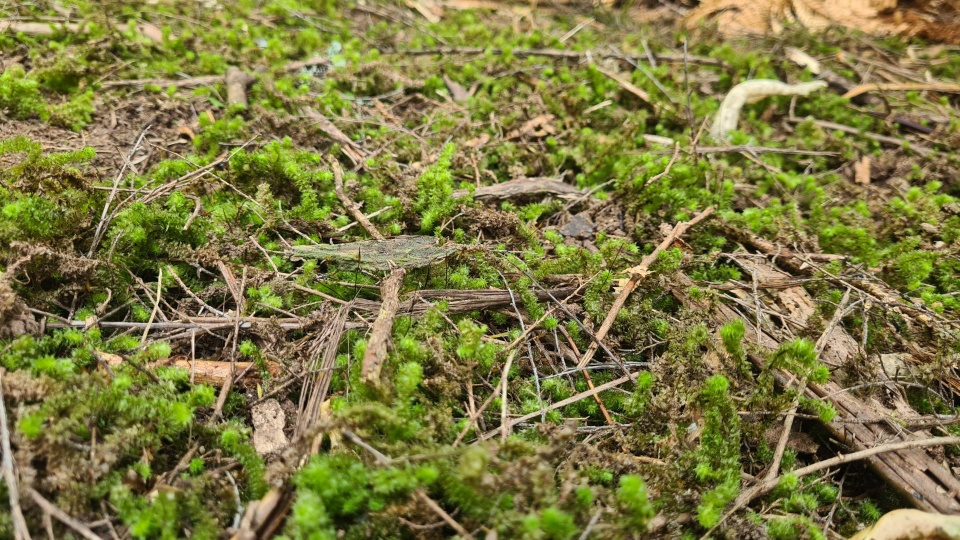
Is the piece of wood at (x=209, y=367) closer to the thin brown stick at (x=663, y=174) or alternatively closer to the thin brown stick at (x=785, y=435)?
the thin brown stick at (x=785, y=435)

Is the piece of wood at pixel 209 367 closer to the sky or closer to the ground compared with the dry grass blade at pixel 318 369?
closer to the ground

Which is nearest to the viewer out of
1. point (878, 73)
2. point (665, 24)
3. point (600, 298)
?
point (600, 298)

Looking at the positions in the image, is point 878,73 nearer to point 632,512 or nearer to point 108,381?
point 632,512

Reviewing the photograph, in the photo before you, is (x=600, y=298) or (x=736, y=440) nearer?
(x=736, y=440)

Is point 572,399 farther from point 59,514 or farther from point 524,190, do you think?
point 59,514

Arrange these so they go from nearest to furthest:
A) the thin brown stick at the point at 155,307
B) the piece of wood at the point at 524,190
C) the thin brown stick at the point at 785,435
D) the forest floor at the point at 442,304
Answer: the forest floor at the point at 442,304 → the thin brown stick at the point at 785,435 → the thin brown stick at the point at 155,307 → the piece of wood at the point at 524,190

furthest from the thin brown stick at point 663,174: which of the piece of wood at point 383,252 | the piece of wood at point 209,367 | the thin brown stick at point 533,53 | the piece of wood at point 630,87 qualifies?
the piece of wood at point 209,367

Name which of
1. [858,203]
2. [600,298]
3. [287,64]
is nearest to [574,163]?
[600,298]
